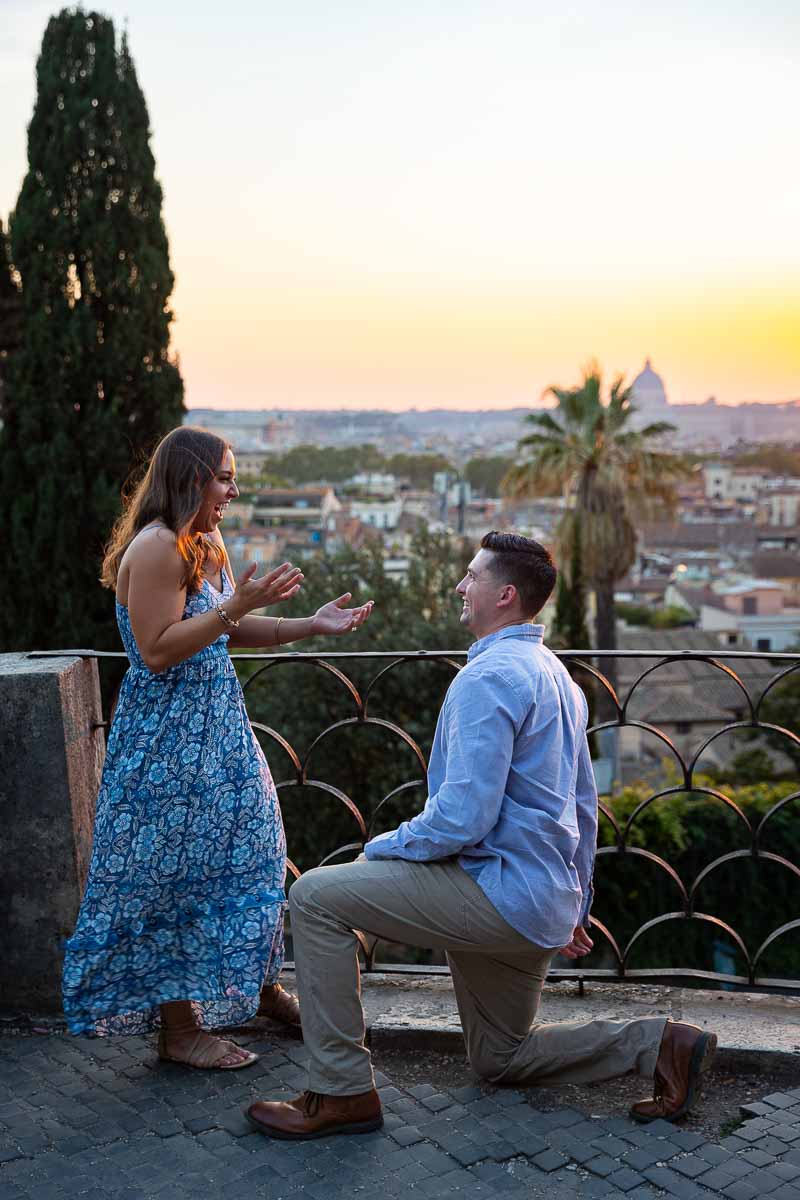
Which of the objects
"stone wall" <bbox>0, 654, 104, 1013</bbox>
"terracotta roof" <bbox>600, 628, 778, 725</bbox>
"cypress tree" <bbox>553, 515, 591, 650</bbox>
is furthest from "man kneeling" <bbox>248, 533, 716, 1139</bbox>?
"terracotta roof" <bbox>600, 628, 778, 725</bbox>

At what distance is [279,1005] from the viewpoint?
278cm

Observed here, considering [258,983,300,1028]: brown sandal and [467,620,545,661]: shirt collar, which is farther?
[258,983,300,1028]: brown sandal

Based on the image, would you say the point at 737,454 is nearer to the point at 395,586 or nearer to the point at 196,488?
the point at 395,586

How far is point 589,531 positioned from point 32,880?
22.6 m

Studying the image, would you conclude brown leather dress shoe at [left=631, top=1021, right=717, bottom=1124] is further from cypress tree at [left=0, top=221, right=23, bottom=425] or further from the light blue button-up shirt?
cypress tree at [left=0, top=221, right=23, bottom=425]

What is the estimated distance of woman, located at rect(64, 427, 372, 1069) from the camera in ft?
8.24

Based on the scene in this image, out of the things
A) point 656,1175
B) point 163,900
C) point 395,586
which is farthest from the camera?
point 395,586

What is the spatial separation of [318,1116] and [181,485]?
1.29 metres

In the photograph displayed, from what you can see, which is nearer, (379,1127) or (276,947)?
(379,1127)

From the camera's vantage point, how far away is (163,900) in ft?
8.49

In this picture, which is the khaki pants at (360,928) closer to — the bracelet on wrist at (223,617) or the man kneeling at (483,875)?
the man kneeling at (483,875)

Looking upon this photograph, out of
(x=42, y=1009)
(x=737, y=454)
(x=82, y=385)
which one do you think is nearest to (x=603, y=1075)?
(x=42, y=1009)

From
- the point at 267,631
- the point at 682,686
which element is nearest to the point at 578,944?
the point at 267,631

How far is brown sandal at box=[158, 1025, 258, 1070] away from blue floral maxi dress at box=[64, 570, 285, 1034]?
71 mm
